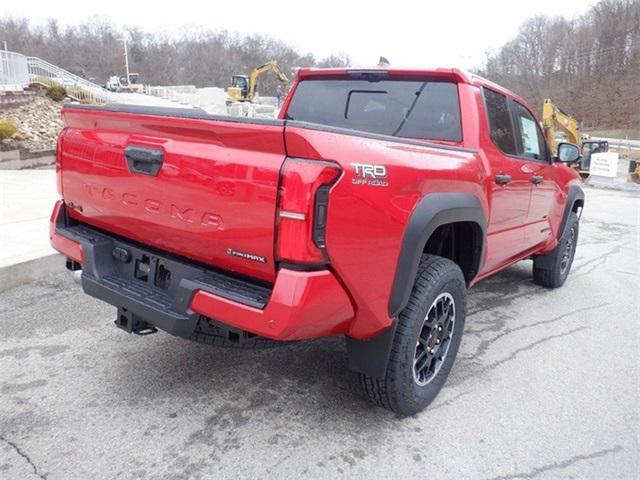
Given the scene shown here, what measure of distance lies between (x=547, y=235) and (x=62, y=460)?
441cm

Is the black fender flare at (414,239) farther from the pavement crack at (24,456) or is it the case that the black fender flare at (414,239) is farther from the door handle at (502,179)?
the pavement crack at (24,456)

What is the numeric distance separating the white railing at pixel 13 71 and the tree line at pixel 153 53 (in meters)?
71.5

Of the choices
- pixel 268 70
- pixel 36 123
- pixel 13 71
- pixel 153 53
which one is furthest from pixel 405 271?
pixel 153 53

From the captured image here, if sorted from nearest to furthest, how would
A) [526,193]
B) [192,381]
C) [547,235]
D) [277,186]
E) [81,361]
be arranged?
[277,186] < [192,381] < [81,361] < [526,193] < [547,235]

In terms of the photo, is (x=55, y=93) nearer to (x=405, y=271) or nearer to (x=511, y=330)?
(x=511, y=330)

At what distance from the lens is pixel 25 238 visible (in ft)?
19.1

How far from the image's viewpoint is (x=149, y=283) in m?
2.64

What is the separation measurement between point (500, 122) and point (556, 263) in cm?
225

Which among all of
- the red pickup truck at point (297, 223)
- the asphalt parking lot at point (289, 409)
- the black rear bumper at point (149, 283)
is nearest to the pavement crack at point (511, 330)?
the asphalt parking lot at point (289, 409)

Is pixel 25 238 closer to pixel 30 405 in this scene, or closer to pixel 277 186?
pixel 30 405

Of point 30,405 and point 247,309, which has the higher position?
point 247,309

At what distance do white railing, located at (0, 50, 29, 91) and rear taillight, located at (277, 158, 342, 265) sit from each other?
20508 mm

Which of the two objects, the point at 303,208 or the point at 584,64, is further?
the point at 584,64

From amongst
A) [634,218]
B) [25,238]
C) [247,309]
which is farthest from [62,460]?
[634,218]
